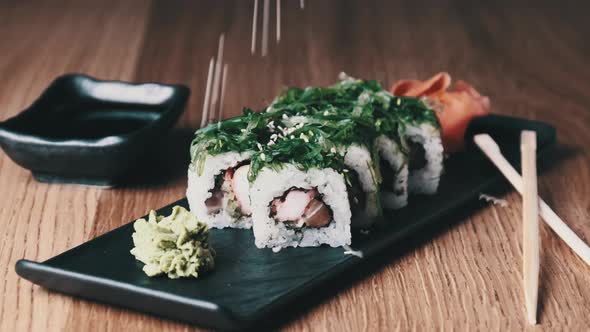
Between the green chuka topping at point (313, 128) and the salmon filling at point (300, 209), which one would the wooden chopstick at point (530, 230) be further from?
the salmon filling at point (300, 209)

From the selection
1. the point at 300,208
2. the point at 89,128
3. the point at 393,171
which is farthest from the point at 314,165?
the point at 89,128

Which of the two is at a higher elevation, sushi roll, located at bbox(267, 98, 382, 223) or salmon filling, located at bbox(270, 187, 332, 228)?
sushi roll, located at bbox(267, 98, 382, 223)

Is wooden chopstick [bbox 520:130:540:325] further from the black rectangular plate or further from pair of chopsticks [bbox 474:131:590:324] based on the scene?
the black rectangular plate

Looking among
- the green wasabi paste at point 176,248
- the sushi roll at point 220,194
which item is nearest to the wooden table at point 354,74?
the green wasabi paste at point 176,248

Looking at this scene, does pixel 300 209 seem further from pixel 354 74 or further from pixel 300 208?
pixel 354 74

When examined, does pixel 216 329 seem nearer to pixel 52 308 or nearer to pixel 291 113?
pixel 52 308

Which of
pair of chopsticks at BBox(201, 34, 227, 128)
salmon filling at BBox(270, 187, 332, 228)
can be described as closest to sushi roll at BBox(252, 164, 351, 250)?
salmon filling at BBox(270, 187, 332, 228)
